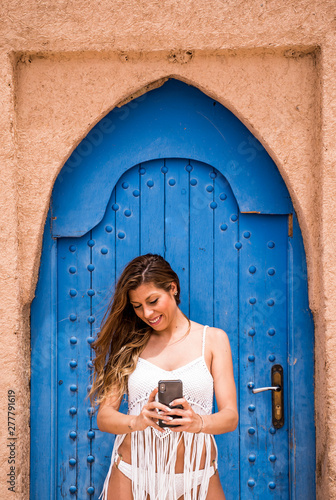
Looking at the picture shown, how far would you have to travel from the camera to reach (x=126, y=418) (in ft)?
6.77

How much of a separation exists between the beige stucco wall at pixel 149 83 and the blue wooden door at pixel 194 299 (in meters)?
0.13

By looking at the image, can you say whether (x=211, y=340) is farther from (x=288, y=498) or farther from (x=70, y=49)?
(x=70, y=49)

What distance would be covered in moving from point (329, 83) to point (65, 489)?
2.49 metres

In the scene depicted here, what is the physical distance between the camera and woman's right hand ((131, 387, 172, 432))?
189cm

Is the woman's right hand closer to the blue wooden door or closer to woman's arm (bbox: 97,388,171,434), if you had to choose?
woman's arm (bbox: 97,388,171,434)

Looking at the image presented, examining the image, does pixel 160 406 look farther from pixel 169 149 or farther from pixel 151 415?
pixel 169 149

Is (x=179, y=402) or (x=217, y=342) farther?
(x=217, y=342)

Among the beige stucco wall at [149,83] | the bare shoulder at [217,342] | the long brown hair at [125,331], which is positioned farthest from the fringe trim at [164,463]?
the beige stucco wall at [149,83]

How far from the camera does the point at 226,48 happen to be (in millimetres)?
2379

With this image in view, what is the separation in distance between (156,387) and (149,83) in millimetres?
1517

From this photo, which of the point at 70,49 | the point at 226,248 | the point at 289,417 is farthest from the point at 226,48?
the point at 289,417

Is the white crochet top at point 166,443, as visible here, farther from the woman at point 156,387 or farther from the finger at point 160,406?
the finger at point 160,406

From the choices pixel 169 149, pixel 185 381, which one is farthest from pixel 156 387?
pixel 169 149

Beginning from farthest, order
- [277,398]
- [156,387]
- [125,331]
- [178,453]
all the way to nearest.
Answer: [277,398] → [125,331] → [178,453] → [156,387]
